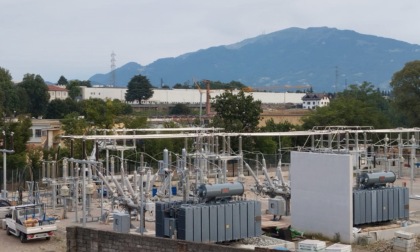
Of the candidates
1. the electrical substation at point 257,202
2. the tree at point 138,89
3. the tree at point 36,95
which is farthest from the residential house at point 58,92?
the electrical substation at point 257,202

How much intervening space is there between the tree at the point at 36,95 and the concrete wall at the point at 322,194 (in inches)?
2909

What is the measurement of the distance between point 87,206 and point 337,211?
36.2ft

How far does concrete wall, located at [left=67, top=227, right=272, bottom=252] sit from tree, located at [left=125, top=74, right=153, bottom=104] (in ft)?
359

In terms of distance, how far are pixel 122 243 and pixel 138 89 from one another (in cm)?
11142

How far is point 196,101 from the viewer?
141625mm

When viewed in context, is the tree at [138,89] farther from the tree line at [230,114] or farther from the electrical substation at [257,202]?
the electrical substation at [257,202]

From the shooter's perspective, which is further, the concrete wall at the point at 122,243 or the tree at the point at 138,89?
the tree at the point at 138,89

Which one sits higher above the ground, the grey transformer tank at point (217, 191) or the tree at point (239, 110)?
the tree at point (239, 110)

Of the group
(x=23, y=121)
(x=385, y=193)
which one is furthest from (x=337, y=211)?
(x=23, y=121)

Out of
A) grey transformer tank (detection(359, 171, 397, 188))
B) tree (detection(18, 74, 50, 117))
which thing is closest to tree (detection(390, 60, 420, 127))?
grey transformer tank (detection(359, 171, 397, 188))

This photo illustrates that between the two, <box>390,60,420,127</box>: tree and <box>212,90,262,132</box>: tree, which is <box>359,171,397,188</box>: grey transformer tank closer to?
<box>212,90,262,132</box>: tree

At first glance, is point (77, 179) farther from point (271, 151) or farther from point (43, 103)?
point (43, 103)

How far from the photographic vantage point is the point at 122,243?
20172mm

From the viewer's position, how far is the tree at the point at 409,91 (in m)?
62.7
